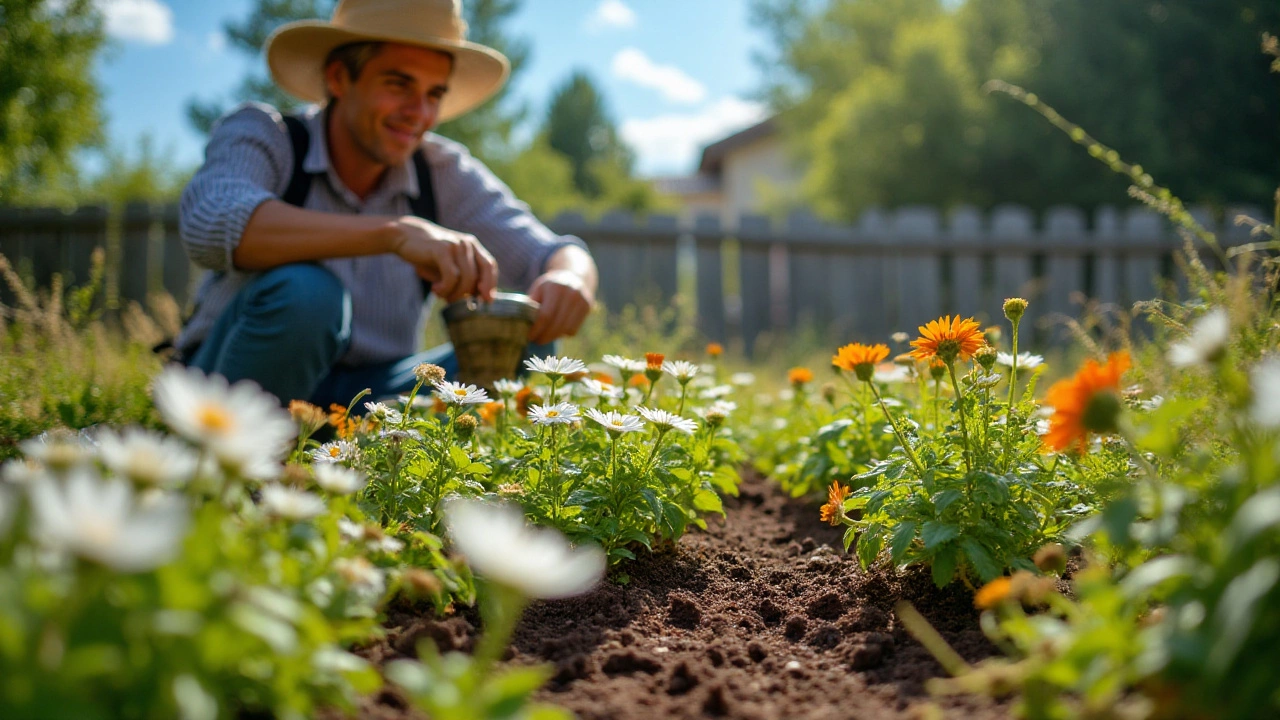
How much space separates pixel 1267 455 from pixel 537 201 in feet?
35.2

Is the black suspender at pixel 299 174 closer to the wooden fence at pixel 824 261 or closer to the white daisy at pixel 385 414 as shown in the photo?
the white daisy at pixel 385 414

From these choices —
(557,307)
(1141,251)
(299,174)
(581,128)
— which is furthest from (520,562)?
(581,128)

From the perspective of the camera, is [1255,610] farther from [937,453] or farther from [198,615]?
[198,615]

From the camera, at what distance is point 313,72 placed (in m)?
3.31

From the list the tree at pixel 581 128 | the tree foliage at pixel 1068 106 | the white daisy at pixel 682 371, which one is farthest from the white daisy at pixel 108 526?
the tree at pixel 581 128

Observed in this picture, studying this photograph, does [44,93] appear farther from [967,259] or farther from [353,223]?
[967,259]

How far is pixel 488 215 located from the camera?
3309mm

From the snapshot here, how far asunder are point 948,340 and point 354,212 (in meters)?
2.22

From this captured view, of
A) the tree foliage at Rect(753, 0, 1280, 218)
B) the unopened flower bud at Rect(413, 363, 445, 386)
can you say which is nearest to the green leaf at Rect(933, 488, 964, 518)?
the unopened flower bud at Rect(413, 363, 445, 386)

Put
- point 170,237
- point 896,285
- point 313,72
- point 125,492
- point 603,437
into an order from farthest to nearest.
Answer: point 896,285 → point 170,237 → point 313,72 → point 603,437 → point 125,492

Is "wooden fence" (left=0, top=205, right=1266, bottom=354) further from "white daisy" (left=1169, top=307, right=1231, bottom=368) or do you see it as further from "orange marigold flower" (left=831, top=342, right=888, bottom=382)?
"white daisy" (left=1169, top=307, right=1231, bottom=368)

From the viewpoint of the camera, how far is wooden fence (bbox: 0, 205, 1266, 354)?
6.77m

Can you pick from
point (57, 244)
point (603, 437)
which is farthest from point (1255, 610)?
point (57, 244)

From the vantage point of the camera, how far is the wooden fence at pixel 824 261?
267 inches
